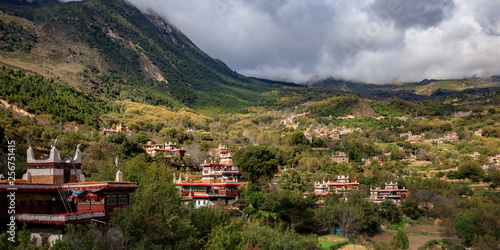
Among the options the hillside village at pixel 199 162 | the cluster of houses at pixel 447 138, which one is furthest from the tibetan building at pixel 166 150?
the cluster of houses at pixel 447 138

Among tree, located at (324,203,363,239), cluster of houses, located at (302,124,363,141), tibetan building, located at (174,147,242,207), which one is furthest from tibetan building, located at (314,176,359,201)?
cluster of houses, located at (302,124,363,141)

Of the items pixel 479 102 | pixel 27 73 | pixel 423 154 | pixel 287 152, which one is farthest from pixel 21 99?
pixel 479 102

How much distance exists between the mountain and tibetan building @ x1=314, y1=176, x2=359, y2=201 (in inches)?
2980

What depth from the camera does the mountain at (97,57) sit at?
120 metres

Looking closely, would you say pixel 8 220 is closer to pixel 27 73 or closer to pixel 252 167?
pixel 252 167

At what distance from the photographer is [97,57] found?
154000 mm

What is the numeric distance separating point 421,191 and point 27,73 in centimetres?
8530

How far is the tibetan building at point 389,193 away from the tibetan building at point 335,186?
3048 millimetres

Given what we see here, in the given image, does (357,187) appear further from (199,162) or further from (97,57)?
(97,57)

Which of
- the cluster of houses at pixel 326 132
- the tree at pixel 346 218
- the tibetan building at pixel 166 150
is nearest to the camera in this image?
the tree at pixel 346 218

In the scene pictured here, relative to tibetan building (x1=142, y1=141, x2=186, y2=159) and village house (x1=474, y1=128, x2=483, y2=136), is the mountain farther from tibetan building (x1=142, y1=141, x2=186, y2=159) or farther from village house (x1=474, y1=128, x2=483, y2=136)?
village house (x1=474, y1=128, x2=483, y2=136)

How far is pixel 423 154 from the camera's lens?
96.8 m

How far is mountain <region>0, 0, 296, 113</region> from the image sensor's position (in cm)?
12038

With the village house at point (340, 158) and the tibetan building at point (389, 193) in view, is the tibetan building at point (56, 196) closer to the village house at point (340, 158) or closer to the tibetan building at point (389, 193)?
the tibetan building at point (389, 193)
